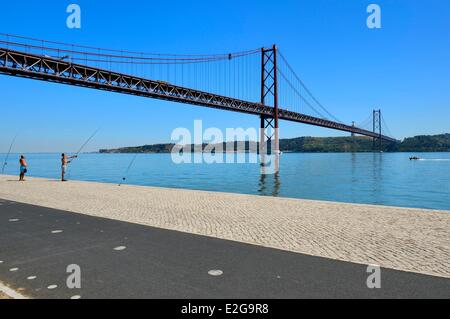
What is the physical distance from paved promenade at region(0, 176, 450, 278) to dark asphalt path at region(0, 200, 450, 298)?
53cm

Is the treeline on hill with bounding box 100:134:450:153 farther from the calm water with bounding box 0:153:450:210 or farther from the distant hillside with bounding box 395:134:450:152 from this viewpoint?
the calm water with bounding box 0:153:450:210

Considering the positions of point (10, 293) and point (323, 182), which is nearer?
point (10, 293)

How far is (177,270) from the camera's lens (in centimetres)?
455

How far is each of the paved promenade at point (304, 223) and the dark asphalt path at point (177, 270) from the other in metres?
0.53

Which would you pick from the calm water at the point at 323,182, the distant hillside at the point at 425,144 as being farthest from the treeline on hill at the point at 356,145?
the calm water at the point at 323,182

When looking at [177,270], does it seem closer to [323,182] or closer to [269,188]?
[269,188]

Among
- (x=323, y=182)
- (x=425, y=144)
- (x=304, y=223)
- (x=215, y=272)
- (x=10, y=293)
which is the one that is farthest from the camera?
(x=425, y=144)

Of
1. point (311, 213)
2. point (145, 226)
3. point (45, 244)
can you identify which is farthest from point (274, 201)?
point (45, 244)

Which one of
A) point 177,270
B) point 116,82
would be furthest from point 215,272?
point 116,82

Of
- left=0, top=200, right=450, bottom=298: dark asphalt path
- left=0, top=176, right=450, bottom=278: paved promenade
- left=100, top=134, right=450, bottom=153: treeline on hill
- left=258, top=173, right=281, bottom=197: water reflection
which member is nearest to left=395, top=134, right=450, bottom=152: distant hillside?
left=100, top=134, right=450, bottom=153: treeline on hill

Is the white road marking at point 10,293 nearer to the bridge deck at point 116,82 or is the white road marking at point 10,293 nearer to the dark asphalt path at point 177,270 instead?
the dark asphalt path at point 177,270

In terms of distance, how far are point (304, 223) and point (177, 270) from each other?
402 centimetres

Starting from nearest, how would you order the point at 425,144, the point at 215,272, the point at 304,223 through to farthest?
the point at 215,272
the point at 304,223
the point at 425,144

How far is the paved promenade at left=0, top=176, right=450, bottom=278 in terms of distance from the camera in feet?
17.3
